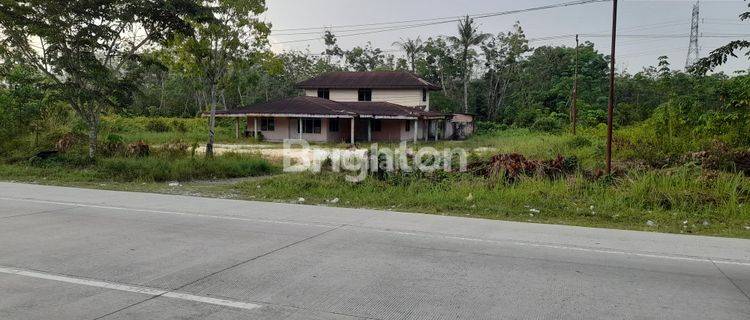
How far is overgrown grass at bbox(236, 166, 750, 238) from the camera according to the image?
9.95 metres

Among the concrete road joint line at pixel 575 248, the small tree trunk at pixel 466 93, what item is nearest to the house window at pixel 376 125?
the small tree trunk at pixel 466 93

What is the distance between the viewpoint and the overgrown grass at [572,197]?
9.95 meters

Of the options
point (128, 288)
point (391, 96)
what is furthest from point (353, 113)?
point (128, 288)

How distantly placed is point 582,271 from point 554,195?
5.79m

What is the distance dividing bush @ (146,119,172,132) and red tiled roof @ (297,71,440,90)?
1134 centimetres

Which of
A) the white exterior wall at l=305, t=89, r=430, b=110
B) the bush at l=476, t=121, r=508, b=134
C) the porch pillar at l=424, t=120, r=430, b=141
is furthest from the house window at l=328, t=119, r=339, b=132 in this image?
the bush at l=476, t=121, r=508, b=134

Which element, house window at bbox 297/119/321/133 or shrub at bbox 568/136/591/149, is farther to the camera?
house window at bbox 297/119/321/133

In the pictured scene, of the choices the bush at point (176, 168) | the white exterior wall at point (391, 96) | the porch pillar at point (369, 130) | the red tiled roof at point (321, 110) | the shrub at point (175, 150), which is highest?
the white exterior wall at point (391, 96)

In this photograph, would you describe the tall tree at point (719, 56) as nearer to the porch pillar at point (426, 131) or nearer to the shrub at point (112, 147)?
the shrub at point (112, 147)

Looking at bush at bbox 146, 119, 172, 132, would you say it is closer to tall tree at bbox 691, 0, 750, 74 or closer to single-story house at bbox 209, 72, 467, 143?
single-story house at bbox 209, 72, 467, 143

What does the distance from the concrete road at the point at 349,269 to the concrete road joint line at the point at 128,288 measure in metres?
0.02

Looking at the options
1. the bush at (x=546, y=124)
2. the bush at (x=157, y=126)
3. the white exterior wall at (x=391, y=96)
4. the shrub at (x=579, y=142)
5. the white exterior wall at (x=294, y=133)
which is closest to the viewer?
the shrub at (x=579, y=142)

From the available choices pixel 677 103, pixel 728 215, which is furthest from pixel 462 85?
pixel 728 215

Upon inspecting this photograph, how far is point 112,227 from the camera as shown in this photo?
8141 mm
